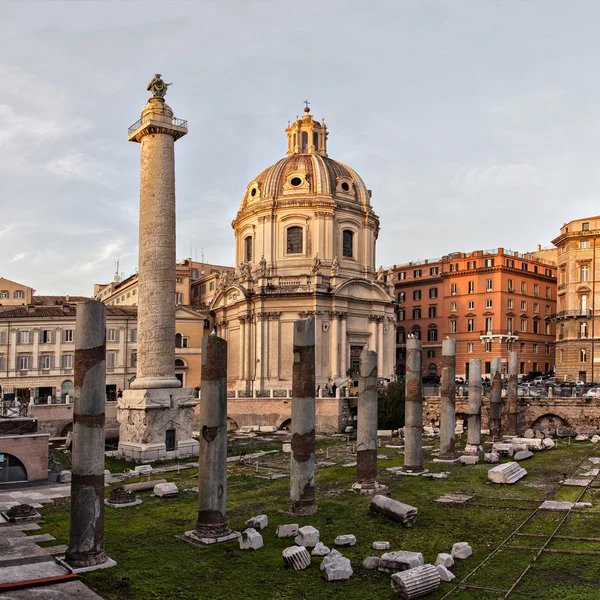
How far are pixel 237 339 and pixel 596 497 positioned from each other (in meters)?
35.8

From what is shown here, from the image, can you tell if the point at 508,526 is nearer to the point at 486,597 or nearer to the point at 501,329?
the point at 486,597

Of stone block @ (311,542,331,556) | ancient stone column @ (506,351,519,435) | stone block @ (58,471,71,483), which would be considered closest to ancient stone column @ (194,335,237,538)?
stone block @ (311,542,331,556)

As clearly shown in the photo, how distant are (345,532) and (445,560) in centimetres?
326

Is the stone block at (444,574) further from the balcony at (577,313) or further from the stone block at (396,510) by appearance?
the balcony at (577,313)

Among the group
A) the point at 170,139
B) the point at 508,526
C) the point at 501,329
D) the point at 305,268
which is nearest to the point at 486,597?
the point at 508,526

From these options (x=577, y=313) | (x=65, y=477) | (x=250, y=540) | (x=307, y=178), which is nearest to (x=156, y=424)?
(x=65, y=477)

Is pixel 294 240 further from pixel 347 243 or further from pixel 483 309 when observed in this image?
pixel 483 309

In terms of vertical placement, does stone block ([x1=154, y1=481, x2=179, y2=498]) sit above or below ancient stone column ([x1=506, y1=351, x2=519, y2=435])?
below

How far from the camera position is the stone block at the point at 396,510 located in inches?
635

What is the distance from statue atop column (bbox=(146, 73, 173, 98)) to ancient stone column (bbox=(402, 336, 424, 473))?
15.9 m

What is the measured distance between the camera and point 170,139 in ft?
98.9

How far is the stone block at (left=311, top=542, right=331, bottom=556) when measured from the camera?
44.7ft

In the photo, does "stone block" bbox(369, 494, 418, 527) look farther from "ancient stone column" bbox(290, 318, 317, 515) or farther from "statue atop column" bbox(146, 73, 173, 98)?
"statue atop column" bbox(146, 73, 173, 98)

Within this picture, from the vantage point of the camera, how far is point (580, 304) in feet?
189
